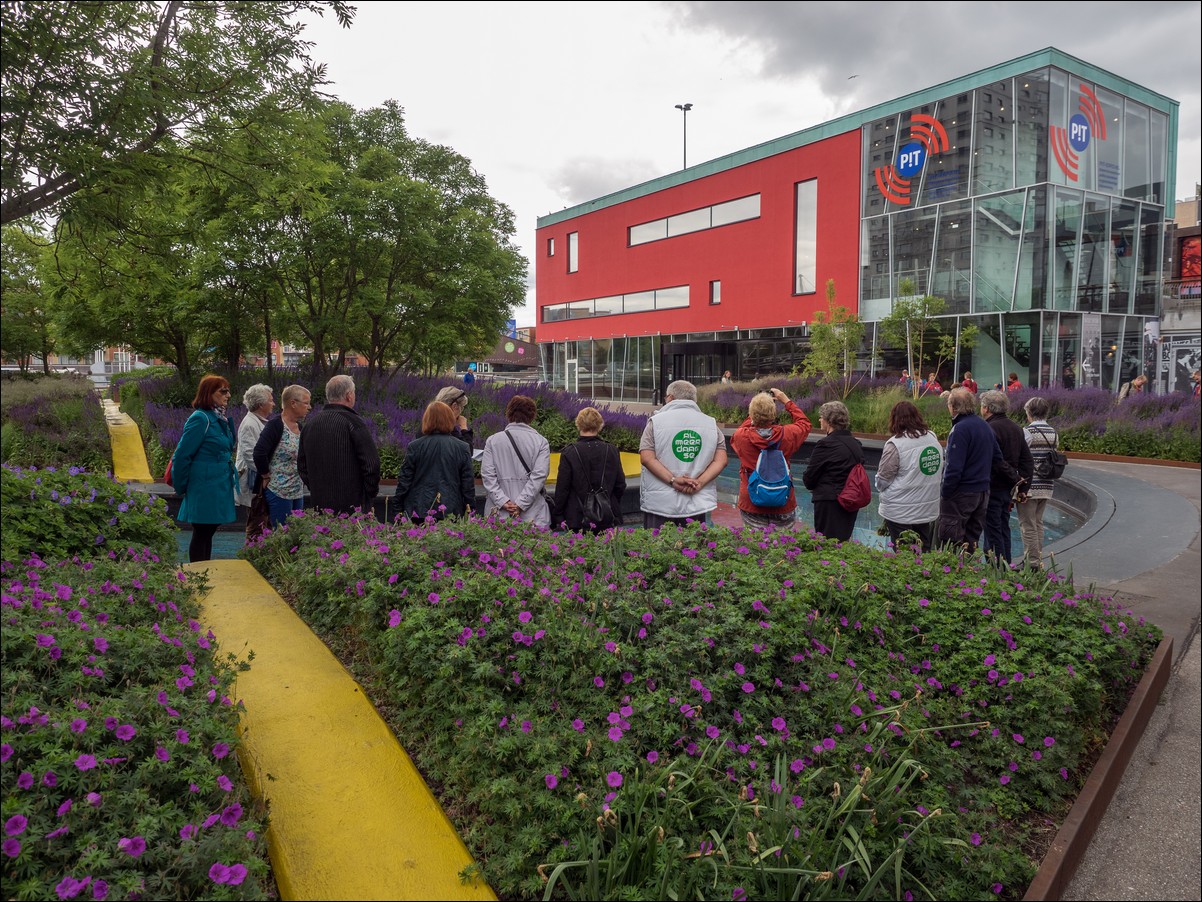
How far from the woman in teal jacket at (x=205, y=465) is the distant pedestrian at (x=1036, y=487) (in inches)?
275

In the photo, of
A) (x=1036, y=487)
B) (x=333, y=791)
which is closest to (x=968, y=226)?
(x=1036, y=487)

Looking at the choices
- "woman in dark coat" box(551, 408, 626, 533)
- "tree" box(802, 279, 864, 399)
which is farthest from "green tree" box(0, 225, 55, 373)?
"tree" box(802, 279, 864, 399)

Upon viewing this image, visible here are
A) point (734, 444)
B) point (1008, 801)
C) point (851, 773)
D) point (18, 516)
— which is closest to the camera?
point (851, 773)

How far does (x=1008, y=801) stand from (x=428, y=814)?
2325 millimetres

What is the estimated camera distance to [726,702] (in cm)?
317

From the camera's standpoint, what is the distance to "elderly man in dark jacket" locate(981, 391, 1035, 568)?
6.72m

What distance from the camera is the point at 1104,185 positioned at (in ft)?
80.2

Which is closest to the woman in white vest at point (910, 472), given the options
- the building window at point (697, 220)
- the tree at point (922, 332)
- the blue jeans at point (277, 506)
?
the blue jeans at point (277, 506)

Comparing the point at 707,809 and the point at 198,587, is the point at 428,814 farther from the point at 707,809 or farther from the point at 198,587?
the point at 198,587

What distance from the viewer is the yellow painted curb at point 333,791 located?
244 centimetres

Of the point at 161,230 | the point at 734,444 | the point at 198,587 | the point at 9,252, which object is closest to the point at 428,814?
the point at 198,587

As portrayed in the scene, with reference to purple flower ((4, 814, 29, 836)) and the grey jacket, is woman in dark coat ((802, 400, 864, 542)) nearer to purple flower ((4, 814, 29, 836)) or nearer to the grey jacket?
the grey jacket

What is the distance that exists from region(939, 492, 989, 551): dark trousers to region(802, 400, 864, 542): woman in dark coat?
872 mm

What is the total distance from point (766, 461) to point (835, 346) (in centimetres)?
1996
